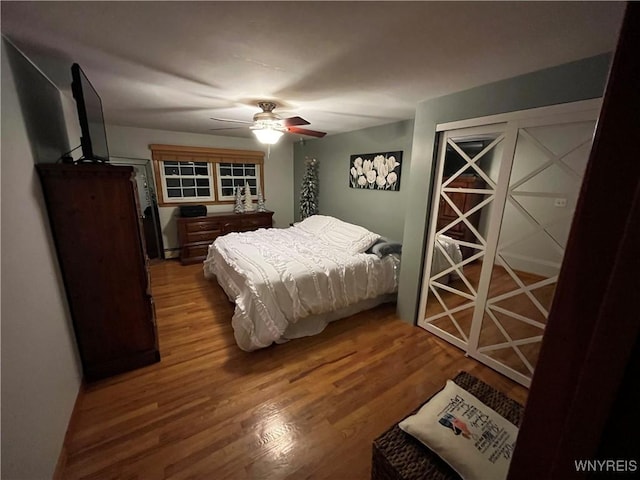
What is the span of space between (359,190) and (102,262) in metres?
3.35

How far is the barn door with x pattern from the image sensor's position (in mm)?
1875

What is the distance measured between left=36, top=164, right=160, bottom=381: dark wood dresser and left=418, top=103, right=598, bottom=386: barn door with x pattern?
8.64 ft

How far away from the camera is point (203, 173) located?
5.04 meters

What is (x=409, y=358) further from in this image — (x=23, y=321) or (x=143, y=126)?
(x=143, y=126)

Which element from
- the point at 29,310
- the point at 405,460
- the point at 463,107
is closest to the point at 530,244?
the point at 463,107

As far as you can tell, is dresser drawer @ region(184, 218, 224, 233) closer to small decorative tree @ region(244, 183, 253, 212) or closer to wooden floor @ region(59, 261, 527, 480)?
small decorative tree @ region(244, 183, 253, 212)

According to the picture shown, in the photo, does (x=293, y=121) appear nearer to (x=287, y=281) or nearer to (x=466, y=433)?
(x=287, y=281)

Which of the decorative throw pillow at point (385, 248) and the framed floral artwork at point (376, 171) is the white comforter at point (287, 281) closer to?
the decorative throw pillow at point (385, 248)

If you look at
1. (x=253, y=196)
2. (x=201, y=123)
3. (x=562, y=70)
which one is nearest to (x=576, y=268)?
(x=562, y=70)

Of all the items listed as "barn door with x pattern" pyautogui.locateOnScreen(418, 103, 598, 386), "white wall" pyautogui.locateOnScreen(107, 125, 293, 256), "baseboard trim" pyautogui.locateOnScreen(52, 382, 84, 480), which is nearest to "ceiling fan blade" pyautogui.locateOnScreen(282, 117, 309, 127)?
"barn door with x pattern" pyautogui.locateOnScreen(418, 103, 598, 386)

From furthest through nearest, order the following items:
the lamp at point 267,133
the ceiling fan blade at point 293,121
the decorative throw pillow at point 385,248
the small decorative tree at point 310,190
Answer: the small decorative tree at point 310,190 < the decorative throw pillow at point 385,248 < the lamp at point 267,133 < the ceiling fan blade at point 293,121

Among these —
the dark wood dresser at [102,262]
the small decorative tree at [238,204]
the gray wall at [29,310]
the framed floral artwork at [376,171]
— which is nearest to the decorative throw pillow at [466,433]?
the gray wall at [29,310]

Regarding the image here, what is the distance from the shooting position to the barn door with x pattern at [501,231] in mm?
1875

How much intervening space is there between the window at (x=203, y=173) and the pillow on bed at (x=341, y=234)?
1.93m
